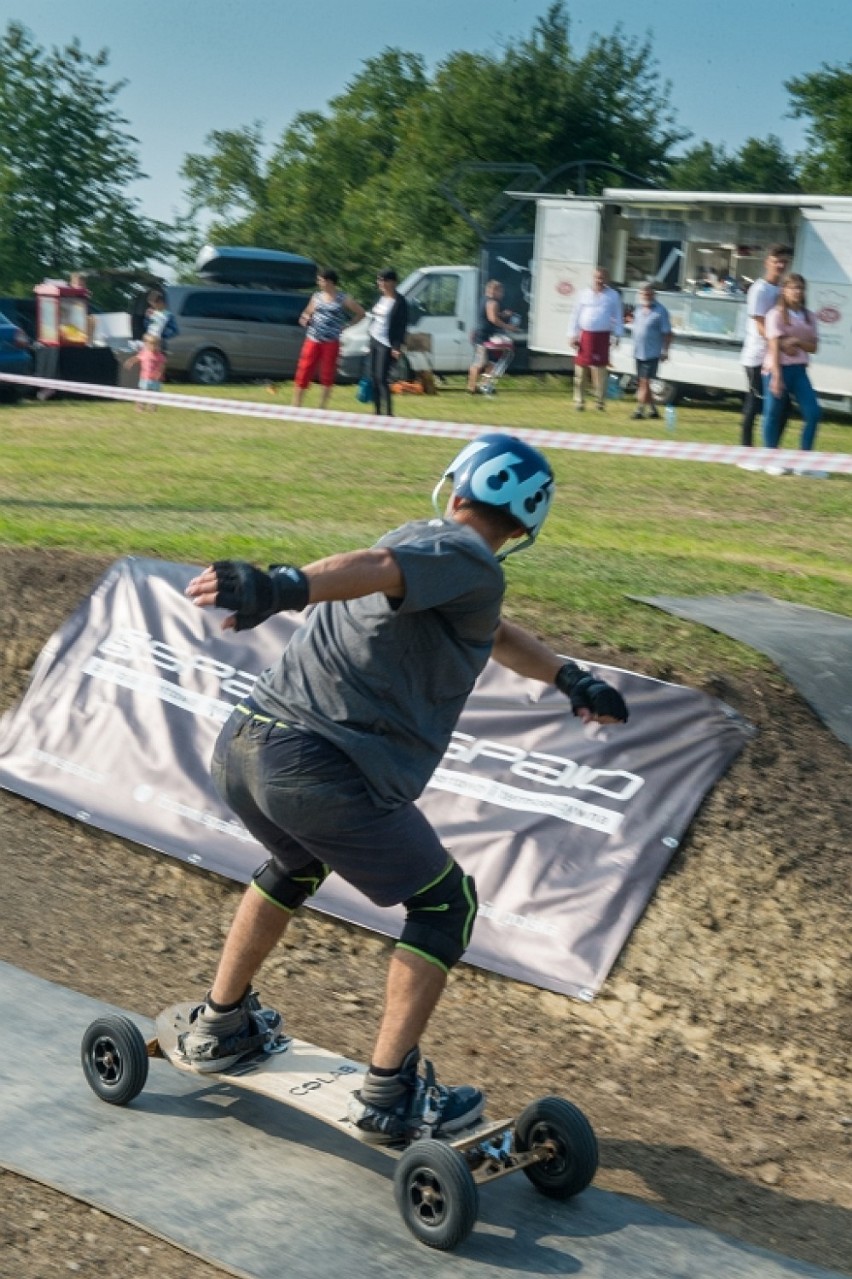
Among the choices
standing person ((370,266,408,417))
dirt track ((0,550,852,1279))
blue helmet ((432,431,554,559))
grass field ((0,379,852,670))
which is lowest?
dirt track ((0,550,852,1279))

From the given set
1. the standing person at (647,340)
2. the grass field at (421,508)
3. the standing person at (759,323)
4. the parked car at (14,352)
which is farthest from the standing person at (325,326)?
the parked car at (14,352)

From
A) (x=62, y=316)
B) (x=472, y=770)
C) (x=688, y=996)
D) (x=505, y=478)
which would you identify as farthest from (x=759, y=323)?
(x=62, y=316)

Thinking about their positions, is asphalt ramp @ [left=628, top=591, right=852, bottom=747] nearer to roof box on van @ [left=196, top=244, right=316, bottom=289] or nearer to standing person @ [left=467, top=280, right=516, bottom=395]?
standing person @ [left=467, top=280, right=516, bottom=395]

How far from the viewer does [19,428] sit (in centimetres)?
1958

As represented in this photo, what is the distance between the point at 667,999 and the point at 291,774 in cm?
217

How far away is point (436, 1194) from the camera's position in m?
3.96

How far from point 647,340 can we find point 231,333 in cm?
964

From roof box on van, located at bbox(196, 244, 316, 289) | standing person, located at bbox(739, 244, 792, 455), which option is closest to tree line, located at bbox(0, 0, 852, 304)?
roof box on van, located at bbox(196, 244, 316, 289)

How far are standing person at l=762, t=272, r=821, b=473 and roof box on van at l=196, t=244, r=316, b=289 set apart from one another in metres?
19.1

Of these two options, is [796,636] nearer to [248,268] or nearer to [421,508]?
[421,508]

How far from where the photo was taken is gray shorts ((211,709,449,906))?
4059mm

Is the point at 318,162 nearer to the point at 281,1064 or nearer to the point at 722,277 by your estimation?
the point at 722,277

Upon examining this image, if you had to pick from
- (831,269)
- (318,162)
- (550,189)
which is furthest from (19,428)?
(318,162)

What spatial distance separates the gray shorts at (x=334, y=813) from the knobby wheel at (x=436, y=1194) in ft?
2.11
